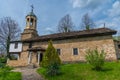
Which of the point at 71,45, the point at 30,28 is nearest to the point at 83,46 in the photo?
the point at 71,45

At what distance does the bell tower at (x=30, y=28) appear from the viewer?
30531 millimetres

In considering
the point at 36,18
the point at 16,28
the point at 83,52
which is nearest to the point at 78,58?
the point at 83,52

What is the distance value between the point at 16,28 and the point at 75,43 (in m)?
21.3

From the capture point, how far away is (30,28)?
3100cm

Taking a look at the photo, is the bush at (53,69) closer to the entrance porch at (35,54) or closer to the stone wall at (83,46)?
the stone wall at (83,46)

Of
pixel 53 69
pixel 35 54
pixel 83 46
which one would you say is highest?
pixel 83 46

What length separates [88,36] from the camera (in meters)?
23.6

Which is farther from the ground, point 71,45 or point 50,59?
point 71,45

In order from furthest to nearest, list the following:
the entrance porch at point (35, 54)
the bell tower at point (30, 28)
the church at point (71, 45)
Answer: the bell tower at point (30, 28) < the entrance porch at point (35, 54) < the church at point (71, 45)

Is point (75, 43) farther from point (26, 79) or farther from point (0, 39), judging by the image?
point (0, 39)

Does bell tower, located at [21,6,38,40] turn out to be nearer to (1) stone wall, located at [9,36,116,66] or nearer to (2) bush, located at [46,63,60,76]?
(1) stone wall, located at [9,36,116,66]

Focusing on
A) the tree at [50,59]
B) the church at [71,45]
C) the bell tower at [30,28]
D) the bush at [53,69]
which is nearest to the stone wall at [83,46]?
the church at [71,45]

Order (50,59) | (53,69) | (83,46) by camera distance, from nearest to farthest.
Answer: (53,69), (50,59), (83,46)

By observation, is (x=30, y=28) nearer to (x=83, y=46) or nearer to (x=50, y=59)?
(x=83, y=46)
